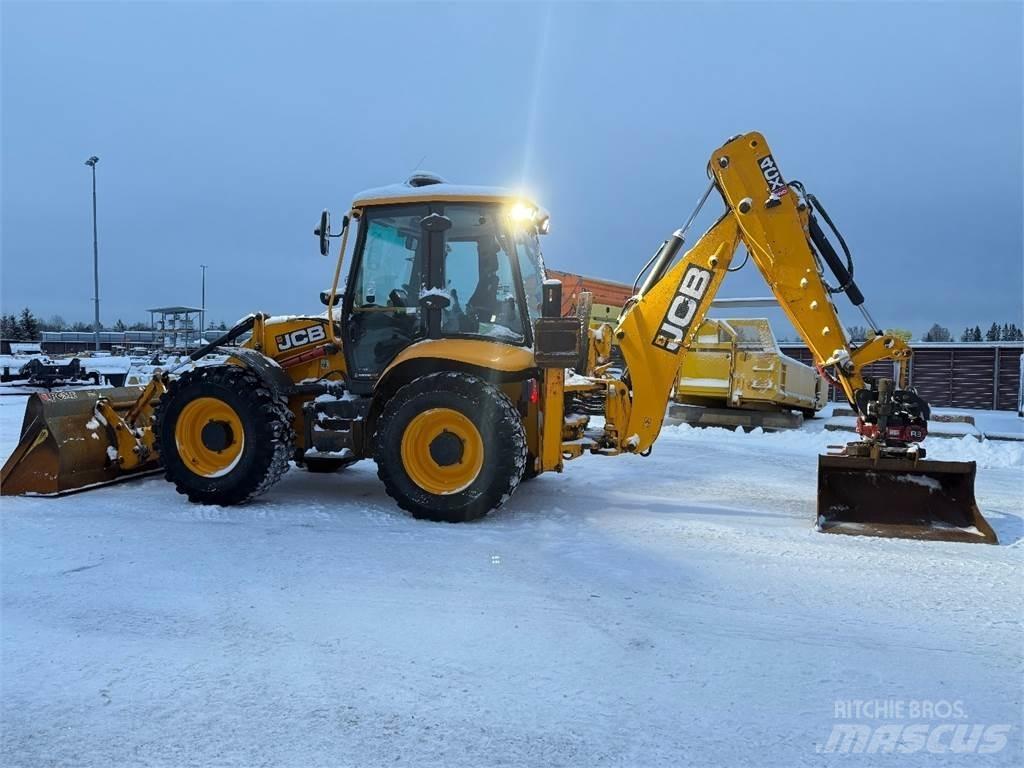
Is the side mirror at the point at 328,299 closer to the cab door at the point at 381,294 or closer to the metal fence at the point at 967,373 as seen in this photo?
the cab door at the point at 381,294

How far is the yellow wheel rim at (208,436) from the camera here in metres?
5.65

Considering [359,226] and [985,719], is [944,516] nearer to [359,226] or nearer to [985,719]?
[985,719]

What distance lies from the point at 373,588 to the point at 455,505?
146 centimetres

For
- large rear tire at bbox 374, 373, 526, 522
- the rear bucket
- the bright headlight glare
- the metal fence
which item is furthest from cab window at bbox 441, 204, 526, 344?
the metal fence

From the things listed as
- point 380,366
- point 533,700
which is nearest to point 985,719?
point 533,700

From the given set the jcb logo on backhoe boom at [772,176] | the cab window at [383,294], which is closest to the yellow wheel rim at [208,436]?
the cab window at [383,294]

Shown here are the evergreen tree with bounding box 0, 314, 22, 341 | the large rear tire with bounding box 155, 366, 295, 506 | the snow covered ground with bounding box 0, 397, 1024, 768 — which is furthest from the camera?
the evergreen tree with bounding box 0, 314, 22, 341

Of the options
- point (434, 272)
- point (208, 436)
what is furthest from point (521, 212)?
point (208, 436)

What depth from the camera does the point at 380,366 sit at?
18.8 ft

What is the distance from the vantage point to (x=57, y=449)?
5.72m

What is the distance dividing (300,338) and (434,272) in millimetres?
1489

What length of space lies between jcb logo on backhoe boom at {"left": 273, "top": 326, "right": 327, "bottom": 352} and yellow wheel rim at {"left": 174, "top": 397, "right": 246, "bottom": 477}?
2.58 ft

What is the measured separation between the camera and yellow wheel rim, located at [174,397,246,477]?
565 cm

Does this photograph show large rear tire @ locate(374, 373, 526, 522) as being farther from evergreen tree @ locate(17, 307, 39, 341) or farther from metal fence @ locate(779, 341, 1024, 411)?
evergreen tree @ locate(17, 307, 39, 341)
